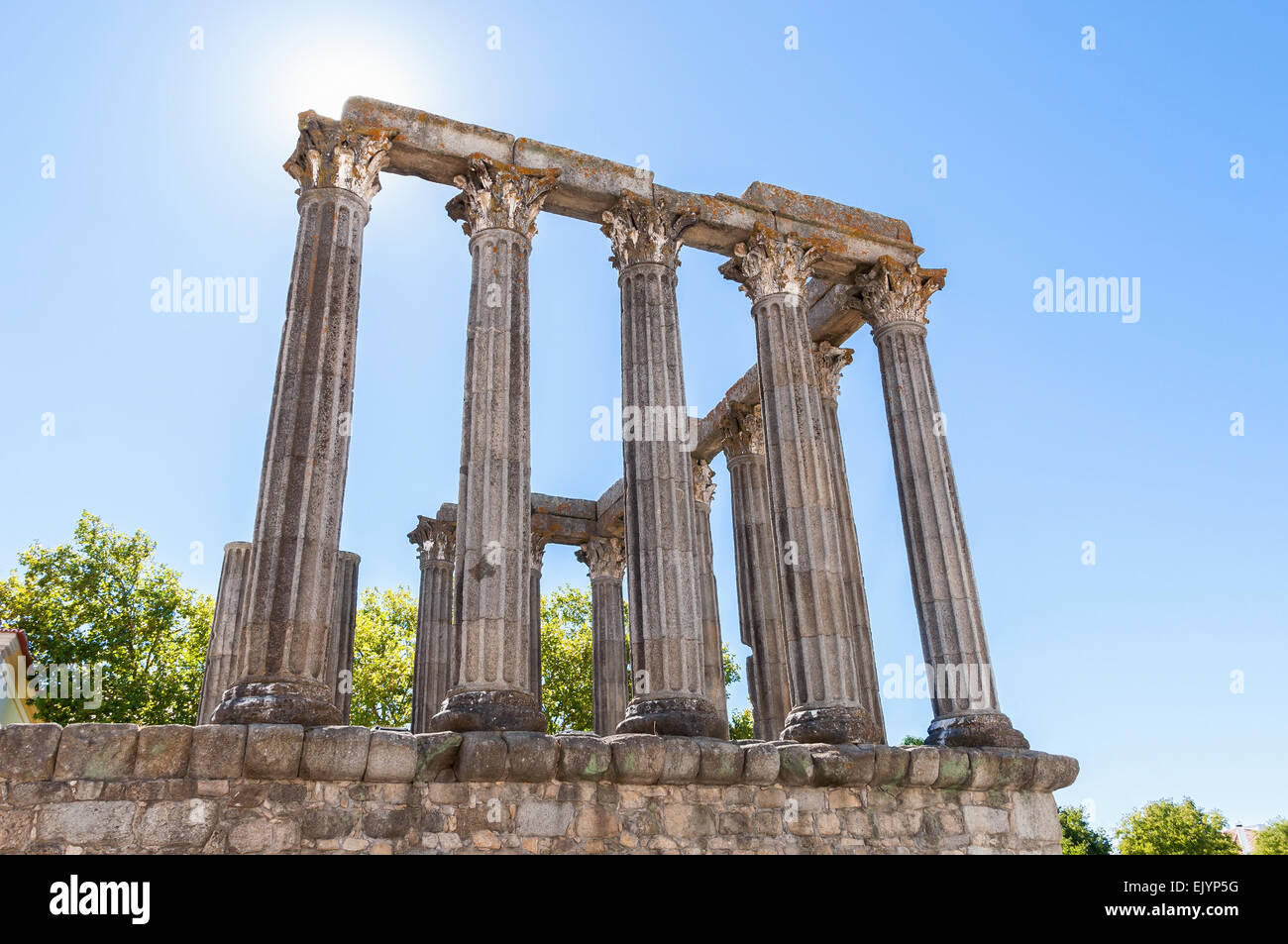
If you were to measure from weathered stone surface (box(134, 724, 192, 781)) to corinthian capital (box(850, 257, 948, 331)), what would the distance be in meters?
15.1

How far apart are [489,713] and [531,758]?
3.87 feet

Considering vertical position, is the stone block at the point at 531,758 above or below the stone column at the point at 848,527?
below

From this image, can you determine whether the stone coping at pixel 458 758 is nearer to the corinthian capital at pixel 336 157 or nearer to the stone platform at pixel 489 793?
the stone platform at pixel 489 793

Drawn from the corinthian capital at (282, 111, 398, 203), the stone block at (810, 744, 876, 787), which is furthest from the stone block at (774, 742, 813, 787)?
the corinthian capital at (282, 111, 398, 203)

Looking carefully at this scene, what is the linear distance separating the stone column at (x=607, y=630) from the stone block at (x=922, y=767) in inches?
506

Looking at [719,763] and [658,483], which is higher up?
[658,483]

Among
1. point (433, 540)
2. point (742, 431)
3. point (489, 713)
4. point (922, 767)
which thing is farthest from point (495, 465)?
point (433, 540)

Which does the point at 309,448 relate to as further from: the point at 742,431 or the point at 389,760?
the point at 742,431

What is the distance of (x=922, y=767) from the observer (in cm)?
1378

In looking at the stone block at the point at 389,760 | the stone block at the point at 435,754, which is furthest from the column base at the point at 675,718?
the stone block at the point at 389,760

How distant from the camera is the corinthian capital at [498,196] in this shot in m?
16.6
